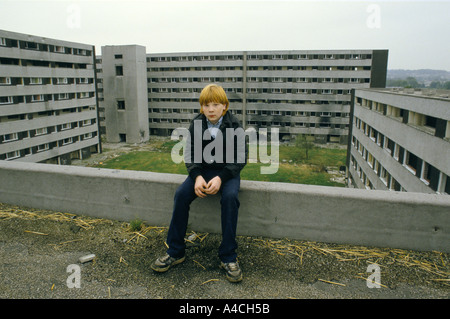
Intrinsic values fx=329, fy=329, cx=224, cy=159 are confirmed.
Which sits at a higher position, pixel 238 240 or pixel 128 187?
pixel 128 187

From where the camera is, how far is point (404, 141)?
70.4 ft

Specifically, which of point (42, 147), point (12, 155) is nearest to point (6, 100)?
point (12, 155)

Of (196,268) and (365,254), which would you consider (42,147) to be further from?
(365,254)

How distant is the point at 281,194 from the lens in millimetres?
4297

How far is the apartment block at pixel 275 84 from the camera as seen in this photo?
5975 cm

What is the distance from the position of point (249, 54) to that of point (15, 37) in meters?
38.9

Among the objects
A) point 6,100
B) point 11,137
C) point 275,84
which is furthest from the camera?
point 275,84

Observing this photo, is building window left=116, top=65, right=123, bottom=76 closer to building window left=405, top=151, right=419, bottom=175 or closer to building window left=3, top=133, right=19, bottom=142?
building window left=3, top=133, right=19, bottom=142

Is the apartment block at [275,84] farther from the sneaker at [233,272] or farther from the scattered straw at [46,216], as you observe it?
the sneaker at [233,272]

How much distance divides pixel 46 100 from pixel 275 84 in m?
39.6

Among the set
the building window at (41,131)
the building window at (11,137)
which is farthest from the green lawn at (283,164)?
the building window at (11,137)
